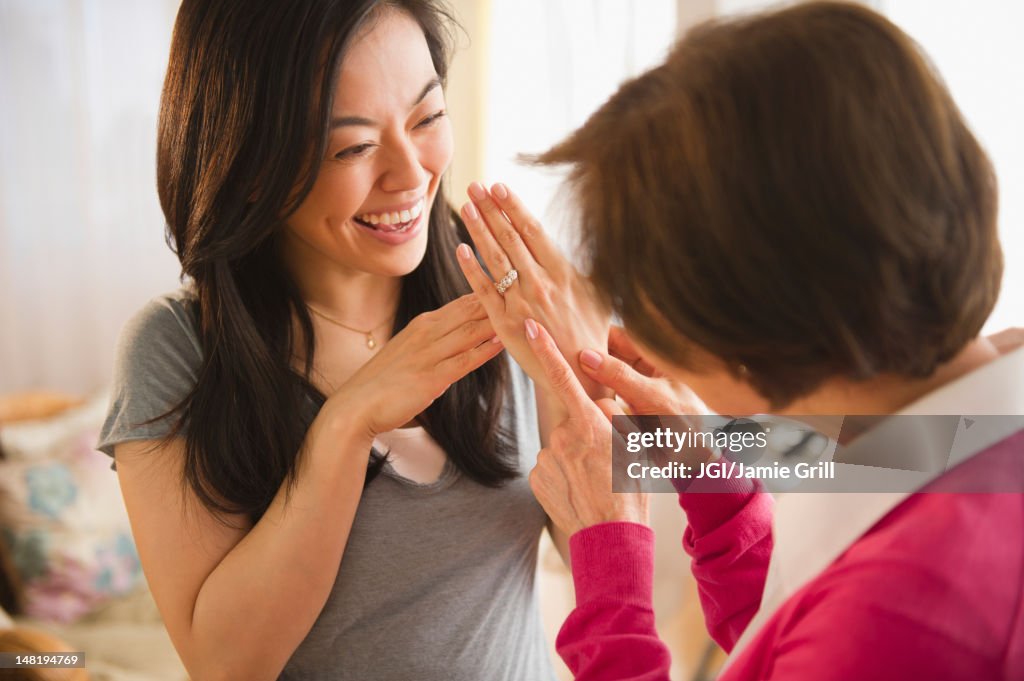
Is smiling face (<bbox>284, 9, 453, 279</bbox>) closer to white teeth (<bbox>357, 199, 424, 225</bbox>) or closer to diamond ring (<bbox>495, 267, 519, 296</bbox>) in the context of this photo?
white teeth (<bbox>357, 199, 424, 225</bbox>)

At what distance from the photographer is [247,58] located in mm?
1033

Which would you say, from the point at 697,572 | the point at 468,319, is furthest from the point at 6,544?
the point at 697,572

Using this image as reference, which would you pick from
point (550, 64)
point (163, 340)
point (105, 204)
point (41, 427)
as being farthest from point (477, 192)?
point (105, 204)

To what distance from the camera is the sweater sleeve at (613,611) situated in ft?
2.74

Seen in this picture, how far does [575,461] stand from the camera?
3.36 feet

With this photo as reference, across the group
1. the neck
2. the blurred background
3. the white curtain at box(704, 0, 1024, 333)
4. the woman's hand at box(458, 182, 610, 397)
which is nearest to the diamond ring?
the woman's hand at box(458, 182, 610, 397)

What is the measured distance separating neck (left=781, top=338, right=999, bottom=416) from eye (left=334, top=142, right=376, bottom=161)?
0.63 m

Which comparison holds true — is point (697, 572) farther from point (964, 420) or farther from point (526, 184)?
point (526, 184)

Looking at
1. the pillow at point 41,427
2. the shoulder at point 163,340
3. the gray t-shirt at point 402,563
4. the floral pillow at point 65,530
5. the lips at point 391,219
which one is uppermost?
the lips at point 391,219

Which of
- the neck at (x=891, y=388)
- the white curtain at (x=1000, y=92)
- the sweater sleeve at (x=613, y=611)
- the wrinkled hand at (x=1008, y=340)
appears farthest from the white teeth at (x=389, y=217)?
the white curtain at (x=1000, y=92)

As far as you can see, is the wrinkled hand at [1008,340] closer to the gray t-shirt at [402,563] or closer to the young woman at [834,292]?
the young woman at [834,292]

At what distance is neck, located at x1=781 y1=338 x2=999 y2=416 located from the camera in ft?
2.48

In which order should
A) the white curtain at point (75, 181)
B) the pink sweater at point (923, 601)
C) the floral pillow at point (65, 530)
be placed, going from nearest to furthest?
the pink sweater at point (923, 601) < the floral pillow at point (65, 530) < the white curtain at point (75, 181)

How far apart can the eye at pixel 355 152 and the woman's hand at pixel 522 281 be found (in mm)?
143
